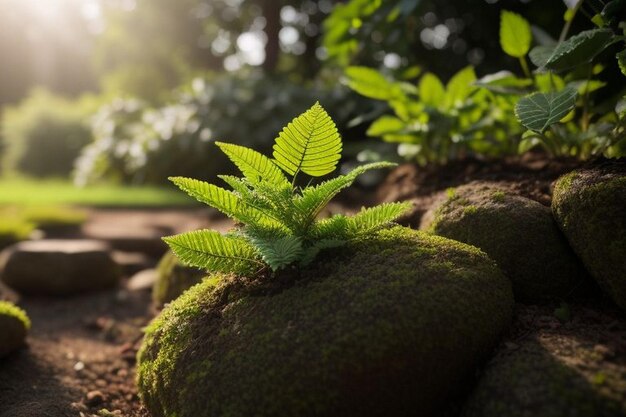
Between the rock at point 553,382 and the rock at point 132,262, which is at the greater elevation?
the rock at point 132,262

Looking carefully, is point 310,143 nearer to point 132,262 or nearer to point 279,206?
point 279,206

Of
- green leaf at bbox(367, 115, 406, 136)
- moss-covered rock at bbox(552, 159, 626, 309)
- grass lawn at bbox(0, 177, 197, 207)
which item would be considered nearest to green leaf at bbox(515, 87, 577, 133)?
moss-covered rock at bbox(552, 159, 626, 309)

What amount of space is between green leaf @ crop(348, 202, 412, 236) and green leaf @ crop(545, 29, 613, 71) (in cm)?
104

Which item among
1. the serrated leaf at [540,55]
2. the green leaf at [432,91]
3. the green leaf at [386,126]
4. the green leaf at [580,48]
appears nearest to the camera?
the green leaf at [580,48]

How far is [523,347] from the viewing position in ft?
6.64

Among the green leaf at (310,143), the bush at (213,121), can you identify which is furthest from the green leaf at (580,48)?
the bush at (213,121)

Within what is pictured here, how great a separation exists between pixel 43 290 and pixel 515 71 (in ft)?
16.8

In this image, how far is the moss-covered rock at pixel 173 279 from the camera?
3.76m

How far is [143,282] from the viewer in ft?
17.7

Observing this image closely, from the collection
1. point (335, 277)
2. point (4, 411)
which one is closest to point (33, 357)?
point (4, 411)

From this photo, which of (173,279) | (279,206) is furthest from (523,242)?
(173,279)

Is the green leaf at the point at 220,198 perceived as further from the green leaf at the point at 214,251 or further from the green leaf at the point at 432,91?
the green leaf at the point at 432,91

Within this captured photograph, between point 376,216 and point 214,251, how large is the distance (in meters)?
0.76

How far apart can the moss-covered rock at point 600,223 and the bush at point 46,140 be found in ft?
60.4
